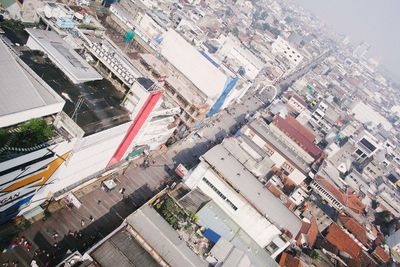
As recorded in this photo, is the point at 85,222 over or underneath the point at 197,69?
underneath

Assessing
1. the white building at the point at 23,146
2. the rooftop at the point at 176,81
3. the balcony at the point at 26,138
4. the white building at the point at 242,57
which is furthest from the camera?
the white building at the point at 242,57

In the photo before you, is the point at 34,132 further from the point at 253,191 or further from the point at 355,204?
the point at 355,204

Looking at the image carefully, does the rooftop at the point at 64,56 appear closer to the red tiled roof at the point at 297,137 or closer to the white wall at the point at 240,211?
the white wall at the point at 240,211

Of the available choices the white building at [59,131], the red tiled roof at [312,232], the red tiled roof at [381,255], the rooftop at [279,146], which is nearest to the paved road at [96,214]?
the white building at [59,131]

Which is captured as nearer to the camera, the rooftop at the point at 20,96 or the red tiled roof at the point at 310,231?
the rooftop at the point at 20,96

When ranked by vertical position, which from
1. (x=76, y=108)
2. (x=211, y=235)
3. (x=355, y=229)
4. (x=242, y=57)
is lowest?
(x=211, y=235)

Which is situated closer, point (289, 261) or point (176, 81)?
Result: point (289, 261)

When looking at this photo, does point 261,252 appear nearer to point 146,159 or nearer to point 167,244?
point 167,244

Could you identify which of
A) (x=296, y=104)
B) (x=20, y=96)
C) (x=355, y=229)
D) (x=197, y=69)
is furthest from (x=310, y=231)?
(x=296, y=104)
